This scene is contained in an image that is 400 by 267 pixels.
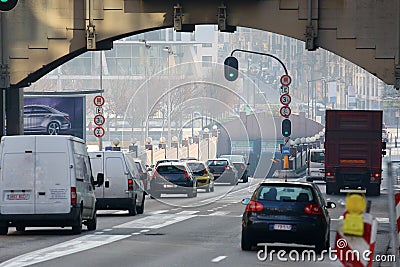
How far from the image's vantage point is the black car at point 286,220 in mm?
21812

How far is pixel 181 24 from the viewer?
30.8m

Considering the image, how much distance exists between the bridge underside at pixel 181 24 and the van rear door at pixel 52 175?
642cm

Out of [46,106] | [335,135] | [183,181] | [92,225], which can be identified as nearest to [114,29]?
[92,225]

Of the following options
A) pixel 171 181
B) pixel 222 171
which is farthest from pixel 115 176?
pixel 222 171

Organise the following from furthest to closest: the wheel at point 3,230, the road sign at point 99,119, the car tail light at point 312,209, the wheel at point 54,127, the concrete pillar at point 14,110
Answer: the wheel at point 54,127 → the road sign at point 99,119 → the concrete pillar at point 14,110 → the wheel at point 3,230 → the car tail light at point 312,209

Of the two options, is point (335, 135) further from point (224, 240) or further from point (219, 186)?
point (224, 240)

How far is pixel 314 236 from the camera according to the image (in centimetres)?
2181

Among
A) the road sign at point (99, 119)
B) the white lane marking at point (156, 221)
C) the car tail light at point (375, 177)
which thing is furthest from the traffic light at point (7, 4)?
the road sign at point (99, 119)

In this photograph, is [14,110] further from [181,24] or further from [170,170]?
[170,170]

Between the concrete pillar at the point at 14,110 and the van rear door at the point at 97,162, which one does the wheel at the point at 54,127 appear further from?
the van rear door at the point at 97,162

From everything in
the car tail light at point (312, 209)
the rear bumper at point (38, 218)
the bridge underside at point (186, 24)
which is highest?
the bridge underside at point (186, 24)

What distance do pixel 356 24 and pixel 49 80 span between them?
382ft

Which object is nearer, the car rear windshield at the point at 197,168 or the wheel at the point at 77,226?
the wheel at the point at 77,226

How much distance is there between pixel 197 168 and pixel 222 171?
1019cm
